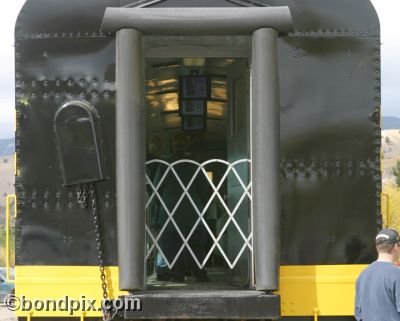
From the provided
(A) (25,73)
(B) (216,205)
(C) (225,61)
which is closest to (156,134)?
(B) (216,205)

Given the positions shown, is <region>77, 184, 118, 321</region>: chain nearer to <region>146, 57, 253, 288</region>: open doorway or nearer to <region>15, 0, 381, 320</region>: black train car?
<region>15, 0, 381, 320</region>: black train car

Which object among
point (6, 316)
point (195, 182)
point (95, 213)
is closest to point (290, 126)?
point (95, 213)

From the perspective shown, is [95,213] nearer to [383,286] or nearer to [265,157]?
[265,157]

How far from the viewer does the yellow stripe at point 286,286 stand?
6141 mm

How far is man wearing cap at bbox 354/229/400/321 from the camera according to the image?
5148mm

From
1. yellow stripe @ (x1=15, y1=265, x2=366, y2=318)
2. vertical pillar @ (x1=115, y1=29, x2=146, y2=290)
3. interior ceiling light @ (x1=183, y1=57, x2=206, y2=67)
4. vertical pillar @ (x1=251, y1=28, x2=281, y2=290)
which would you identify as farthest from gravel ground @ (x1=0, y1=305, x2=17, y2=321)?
vertical pillar @ (x1=251, y1=28, x2=281, y2=290)

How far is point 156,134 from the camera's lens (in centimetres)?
1135

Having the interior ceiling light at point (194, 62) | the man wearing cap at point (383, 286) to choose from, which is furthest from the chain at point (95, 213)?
the interior ceiling light at point (194, 62)

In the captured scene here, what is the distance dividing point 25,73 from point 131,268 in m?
1.65

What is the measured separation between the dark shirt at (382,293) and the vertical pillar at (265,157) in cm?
89

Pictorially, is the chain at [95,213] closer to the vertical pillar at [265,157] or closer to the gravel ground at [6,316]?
the vertical pillar at [265,157]

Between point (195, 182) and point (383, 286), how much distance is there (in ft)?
11.3

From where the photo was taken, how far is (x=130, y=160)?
5988 mm

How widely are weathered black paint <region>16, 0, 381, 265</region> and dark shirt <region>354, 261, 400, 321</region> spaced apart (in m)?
0.99
